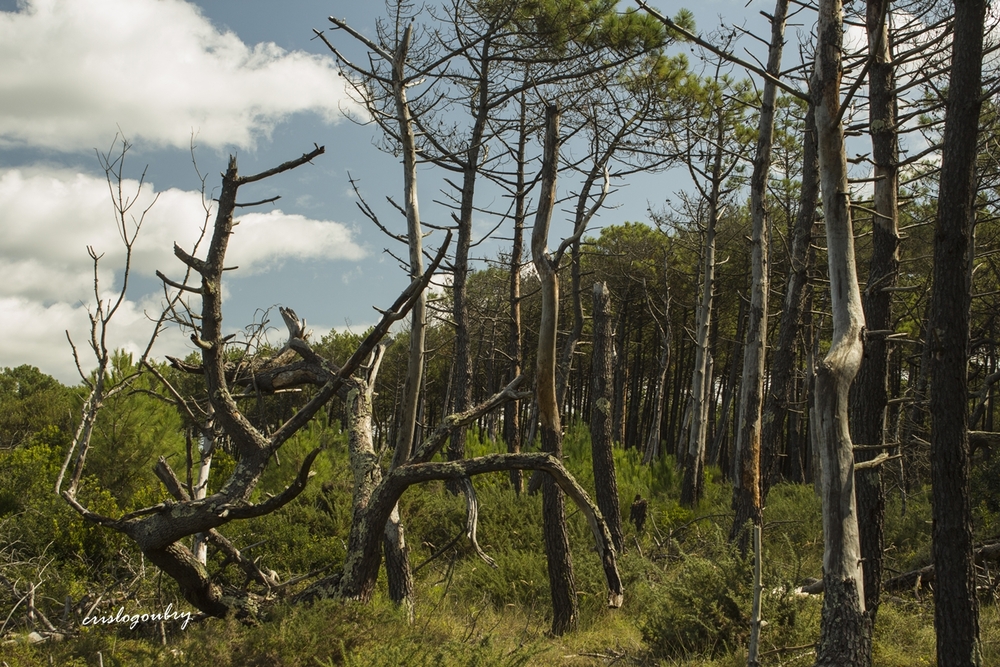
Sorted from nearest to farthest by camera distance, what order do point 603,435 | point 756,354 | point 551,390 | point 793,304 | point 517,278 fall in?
1. point 551,390
2. point 793,304
3. point 756,354
4. point 603,435
5. point 517,278

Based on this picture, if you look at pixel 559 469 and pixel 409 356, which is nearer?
pixel 559 469

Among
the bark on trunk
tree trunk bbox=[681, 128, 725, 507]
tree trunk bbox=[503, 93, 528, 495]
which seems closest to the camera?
the bark on trunk

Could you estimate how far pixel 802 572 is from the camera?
365 inches

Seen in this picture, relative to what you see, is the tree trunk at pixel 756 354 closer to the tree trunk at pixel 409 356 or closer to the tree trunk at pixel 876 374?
the tree trunk at pixel 876 374

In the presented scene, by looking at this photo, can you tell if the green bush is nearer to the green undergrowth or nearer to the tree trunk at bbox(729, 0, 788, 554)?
the green undergrowth

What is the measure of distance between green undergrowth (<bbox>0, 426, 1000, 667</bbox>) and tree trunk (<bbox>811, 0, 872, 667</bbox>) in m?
1.11

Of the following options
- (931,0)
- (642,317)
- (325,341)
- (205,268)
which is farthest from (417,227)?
(325,341)

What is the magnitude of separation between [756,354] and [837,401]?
14.4 feet

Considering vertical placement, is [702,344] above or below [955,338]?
above

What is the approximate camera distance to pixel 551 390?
6.76 metres

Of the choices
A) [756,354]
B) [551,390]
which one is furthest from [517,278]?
[551,390]

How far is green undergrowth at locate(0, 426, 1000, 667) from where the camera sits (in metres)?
4.38

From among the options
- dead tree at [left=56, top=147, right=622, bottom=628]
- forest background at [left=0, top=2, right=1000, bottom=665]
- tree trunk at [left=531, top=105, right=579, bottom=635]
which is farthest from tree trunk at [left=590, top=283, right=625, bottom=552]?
dead tree at [left=56, top=147, right=622, bottom=628]
